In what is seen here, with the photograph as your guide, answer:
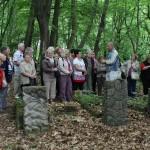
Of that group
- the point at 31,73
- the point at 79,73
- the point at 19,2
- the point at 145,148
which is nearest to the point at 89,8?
the point at 19,2

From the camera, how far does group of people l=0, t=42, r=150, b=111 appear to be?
13491 millimetres

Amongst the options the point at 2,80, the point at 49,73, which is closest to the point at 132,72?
the point at 49,73

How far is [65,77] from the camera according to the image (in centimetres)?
1432

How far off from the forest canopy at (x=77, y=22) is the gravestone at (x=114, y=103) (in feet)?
19.1

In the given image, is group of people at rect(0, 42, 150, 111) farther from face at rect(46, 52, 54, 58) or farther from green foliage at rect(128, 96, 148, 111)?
green foliage at rect(128, 96, 148, 111)

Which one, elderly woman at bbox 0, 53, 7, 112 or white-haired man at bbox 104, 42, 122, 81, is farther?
white-haired man at bbox 104, 42, 122, 81

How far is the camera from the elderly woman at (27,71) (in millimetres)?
13414

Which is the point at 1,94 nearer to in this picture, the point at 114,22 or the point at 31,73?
the point at 31,73

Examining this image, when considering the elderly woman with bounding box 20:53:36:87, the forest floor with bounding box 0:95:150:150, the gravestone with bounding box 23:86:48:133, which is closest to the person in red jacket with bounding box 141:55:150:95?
the forest floor with bounding box 0:95:150:150

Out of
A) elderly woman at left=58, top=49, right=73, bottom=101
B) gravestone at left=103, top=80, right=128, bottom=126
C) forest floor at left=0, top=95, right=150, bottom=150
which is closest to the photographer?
forest floor at left=0, top=95, right=150, bottom=150

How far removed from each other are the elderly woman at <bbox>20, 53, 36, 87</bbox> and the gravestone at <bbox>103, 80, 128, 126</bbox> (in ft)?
9.04

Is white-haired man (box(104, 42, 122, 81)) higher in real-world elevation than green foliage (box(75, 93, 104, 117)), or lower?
higher

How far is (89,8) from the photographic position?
71.9 ft

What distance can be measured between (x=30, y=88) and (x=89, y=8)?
11205mm
